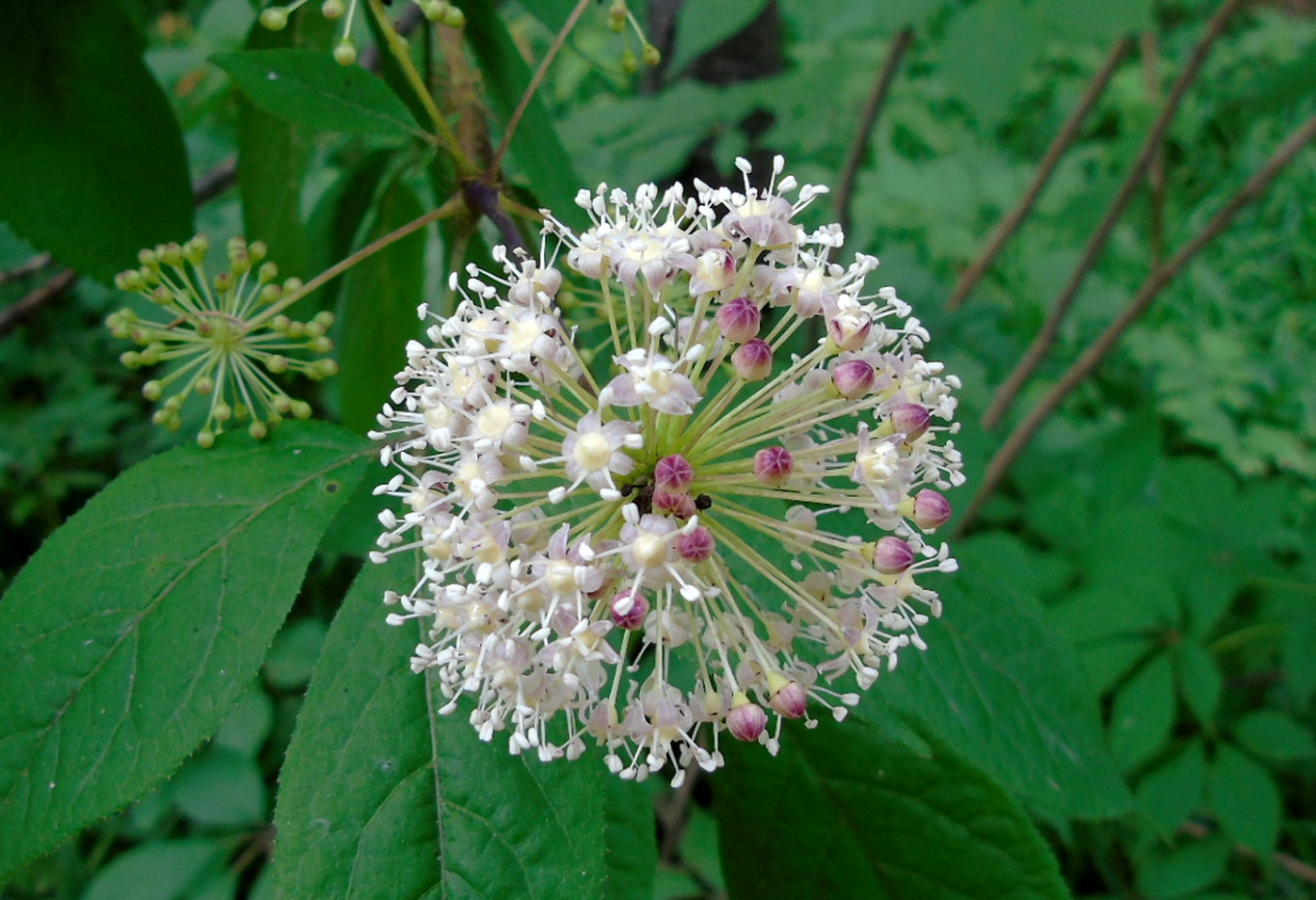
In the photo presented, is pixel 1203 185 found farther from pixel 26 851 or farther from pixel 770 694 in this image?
pixel 26 851

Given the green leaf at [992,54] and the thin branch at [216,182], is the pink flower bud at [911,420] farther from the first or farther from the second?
the thin branch at [216,182]

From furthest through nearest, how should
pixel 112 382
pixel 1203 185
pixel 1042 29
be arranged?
pixel 1203 185 < pixel 112 382 < pixel 1042 29

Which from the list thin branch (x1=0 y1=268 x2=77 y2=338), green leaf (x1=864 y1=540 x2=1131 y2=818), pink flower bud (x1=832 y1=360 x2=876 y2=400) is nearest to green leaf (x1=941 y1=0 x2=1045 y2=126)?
green leaf (x1=864 y1=540 x2=1131 y2=818)

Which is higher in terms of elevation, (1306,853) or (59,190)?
(59,190)

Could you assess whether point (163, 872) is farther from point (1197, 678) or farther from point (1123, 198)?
point (1123, 198)

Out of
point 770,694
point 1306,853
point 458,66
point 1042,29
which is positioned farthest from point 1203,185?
point 770,694

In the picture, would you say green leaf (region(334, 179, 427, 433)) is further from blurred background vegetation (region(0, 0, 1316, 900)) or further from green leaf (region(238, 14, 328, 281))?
green leaf (region(238, 14, 328, 281))

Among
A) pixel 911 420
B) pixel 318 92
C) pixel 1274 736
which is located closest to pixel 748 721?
pixel 911 420
